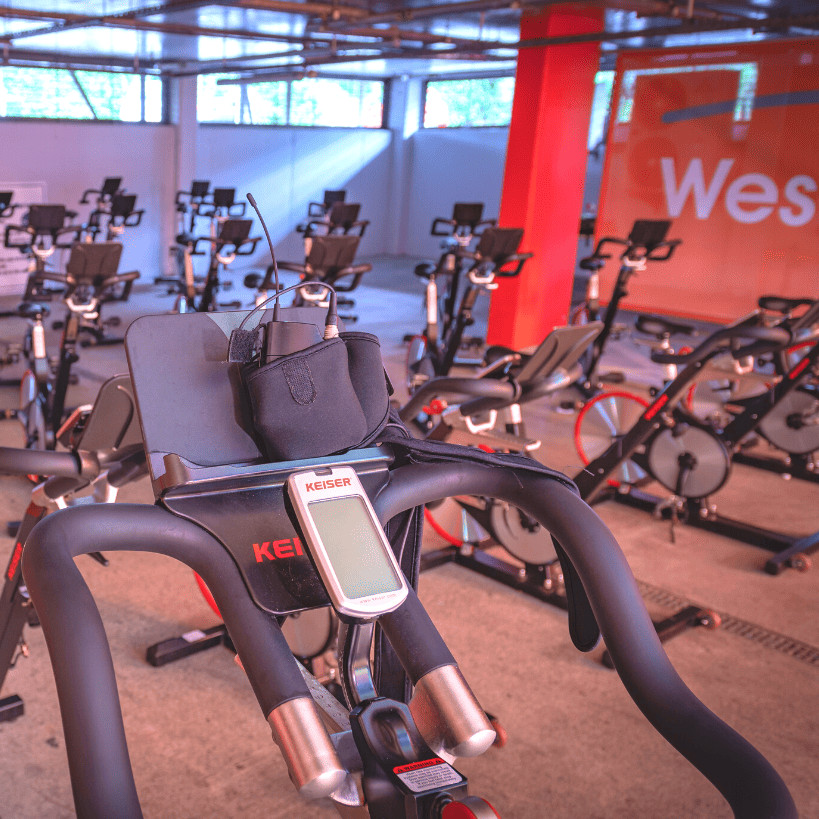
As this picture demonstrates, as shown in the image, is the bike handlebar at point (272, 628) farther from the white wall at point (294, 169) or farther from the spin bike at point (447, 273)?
the white wall at point (294, 169)

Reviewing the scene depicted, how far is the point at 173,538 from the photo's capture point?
87 centimetres

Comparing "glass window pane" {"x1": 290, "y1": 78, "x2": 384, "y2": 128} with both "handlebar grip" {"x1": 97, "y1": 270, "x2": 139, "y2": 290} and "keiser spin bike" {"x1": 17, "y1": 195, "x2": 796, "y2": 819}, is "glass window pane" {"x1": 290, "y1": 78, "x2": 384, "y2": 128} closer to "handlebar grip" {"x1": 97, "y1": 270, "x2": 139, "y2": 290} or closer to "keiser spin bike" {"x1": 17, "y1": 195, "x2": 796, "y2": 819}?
"handlebar grip" {"x1": 97, "y1": 270, "x2": 139, "y2": 290}

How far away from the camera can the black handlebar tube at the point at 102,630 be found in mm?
685

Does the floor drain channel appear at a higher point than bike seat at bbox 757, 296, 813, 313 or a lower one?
lower

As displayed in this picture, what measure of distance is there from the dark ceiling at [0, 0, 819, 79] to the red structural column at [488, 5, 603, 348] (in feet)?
0.79

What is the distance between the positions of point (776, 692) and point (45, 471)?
7.92 feet

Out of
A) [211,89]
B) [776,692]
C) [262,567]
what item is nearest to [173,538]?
[262,567]

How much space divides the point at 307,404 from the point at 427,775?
0.39 metres

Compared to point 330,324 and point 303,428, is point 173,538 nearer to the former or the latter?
point 303,428

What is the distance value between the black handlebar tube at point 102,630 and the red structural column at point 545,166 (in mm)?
6596

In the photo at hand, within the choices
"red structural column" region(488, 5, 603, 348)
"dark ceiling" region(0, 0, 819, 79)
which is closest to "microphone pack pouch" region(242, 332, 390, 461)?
"dark ceiling" region(0, 0, 819, 79)

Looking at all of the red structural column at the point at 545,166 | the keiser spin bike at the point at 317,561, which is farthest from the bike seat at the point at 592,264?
the keiser spin bike at the point at 317,561

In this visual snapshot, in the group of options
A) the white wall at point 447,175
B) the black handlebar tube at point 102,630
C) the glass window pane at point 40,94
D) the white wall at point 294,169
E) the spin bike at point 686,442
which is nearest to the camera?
the black handlebar tube at point 102,630

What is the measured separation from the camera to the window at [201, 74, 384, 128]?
12.2m
